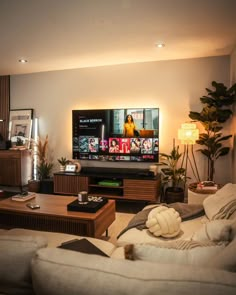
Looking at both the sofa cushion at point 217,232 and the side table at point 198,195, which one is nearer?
the sofa cushion at point 217,232

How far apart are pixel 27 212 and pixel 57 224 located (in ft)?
1.09

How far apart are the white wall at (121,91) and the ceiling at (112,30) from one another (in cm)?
21

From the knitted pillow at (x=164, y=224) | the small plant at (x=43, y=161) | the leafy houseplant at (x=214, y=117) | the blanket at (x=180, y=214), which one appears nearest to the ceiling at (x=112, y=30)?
the leafy houseplant at (x=214, y=117)

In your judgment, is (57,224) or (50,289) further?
(57,224)

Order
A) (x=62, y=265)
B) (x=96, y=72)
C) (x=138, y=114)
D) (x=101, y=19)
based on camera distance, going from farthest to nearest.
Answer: (x=96, y=72)
(x=138, y=114)
(x=101, y=19)
(x=62, y=265)

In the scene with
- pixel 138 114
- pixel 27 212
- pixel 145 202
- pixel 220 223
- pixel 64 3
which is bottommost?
pixel 145 202

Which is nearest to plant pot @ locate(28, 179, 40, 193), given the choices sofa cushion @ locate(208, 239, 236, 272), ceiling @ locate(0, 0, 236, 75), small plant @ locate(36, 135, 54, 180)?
small plant @ locate(36, 135, 54, 180)

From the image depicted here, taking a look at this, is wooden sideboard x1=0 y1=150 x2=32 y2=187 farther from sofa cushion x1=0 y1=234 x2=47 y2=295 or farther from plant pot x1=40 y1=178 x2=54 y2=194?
sofa cushion x1=0 y1=234 x2=47 y2=295

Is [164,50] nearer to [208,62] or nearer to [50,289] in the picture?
[208,62]

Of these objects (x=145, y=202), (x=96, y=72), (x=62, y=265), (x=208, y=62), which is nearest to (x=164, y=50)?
(x=208, y=62)

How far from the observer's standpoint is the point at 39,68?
4.51 metres

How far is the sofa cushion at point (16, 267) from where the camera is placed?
973mm

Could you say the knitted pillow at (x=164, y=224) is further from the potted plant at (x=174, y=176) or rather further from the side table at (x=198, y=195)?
the potted plant at (x=174, y=176)

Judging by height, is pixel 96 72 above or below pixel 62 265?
above
